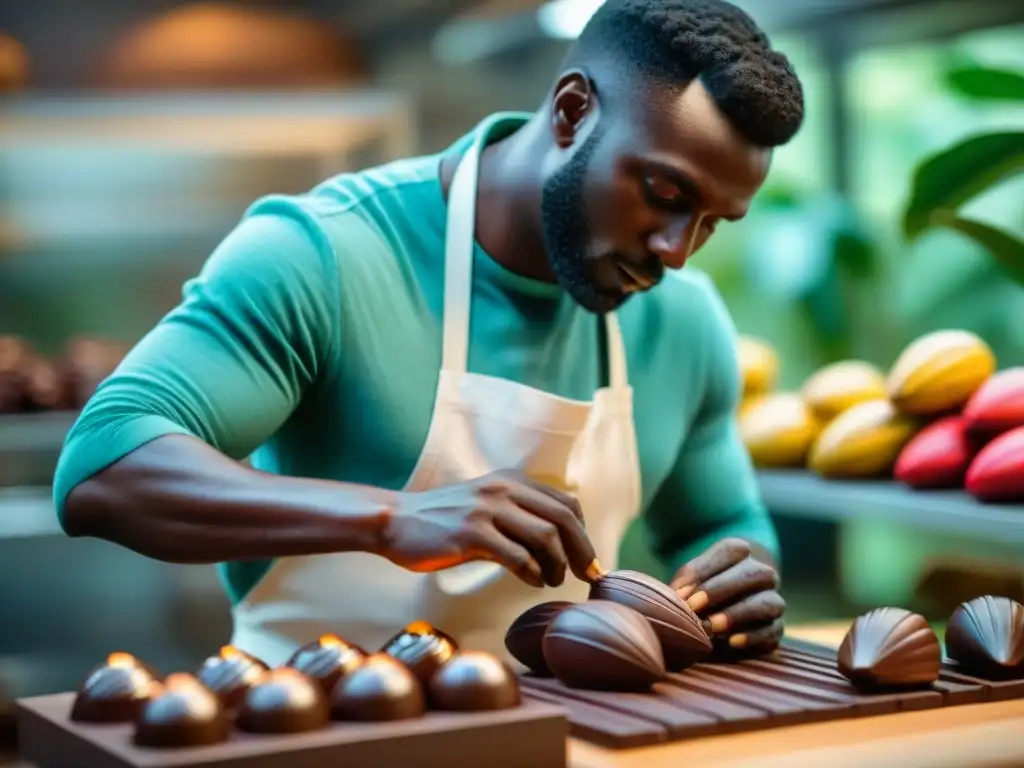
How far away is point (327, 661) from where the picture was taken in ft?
3.88

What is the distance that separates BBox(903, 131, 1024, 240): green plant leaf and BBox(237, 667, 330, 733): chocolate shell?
4.82ft

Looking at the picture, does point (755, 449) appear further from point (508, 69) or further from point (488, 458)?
point (508, 69)

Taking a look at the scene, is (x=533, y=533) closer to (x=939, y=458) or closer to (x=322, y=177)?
(x=939, y=458)

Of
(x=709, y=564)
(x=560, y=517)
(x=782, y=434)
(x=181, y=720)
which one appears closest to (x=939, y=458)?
(x=782, y=434)

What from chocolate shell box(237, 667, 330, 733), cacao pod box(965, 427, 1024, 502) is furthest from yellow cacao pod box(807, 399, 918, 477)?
chocolate shell box(237, 667, 330, 733)

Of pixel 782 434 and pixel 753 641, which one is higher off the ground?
pixel 782 434

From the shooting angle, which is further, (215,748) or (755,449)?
(755,449)

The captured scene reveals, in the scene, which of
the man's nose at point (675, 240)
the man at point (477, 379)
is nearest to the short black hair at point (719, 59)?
the man at point (477, 379)

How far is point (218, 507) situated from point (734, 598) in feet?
1.64

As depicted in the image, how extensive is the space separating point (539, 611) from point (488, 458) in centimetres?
32

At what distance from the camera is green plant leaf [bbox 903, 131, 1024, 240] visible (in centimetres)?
223

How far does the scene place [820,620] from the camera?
312 centimetres

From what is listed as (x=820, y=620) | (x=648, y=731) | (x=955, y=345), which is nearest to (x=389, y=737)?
(x=648, y=731)

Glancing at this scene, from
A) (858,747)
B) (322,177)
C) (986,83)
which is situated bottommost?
(858,747)
